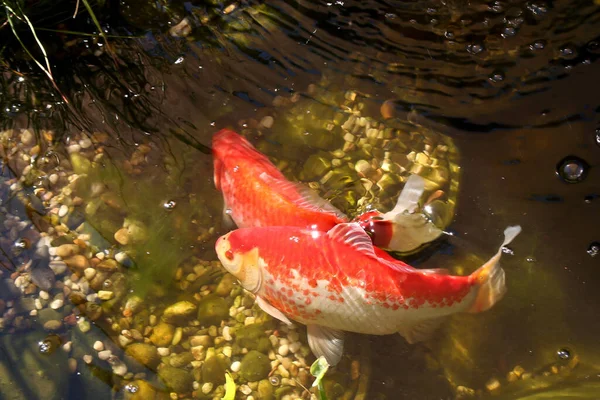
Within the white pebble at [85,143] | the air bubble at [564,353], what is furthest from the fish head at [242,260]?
the air bubble at [564,353]

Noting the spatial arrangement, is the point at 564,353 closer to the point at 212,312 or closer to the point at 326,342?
the point at 326,342

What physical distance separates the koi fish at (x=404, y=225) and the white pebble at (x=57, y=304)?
6.18 feet

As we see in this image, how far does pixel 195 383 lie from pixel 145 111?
178cm

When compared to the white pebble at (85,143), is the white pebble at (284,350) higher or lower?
lower

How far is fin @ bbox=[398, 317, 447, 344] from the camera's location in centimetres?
277

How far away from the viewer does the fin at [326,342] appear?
2.92 m

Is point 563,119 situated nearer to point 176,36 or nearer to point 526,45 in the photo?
point 526,45

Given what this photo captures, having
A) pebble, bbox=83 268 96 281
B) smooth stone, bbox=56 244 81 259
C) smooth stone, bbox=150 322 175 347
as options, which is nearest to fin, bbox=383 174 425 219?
smooth stone, bbox=150 322 175 347

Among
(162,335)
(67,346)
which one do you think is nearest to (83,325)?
(67,346)

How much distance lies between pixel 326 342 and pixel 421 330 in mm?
524

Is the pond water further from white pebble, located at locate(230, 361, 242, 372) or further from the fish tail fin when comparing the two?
the fish tail fin

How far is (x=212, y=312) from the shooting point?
3244 mm

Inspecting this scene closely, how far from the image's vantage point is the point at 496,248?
308 centimetres

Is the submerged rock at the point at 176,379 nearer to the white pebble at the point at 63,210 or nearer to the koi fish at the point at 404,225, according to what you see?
the white pebble at the point at 63,210
